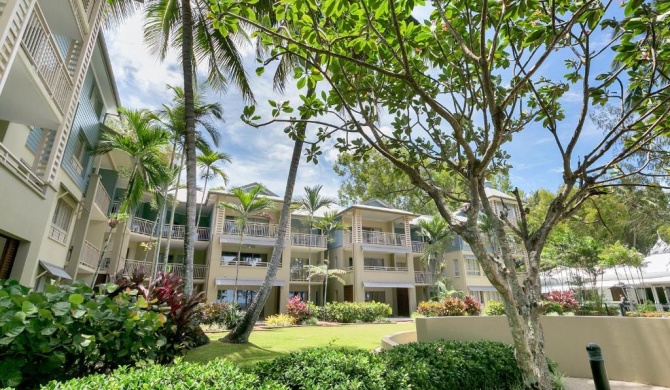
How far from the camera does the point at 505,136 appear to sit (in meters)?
5.83

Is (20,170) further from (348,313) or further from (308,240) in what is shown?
(308,240)

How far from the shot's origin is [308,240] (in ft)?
88.9

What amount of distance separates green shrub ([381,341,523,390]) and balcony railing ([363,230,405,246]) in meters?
21.6

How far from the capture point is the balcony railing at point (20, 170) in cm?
678

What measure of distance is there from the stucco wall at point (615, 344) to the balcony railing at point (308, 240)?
735 inches

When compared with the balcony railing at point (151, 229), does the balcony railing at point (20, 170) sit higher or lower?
lower

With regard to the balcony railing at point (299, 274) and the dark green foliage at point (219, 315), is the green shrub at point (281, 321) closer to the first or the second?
the dark green foliage at point (219, 315)

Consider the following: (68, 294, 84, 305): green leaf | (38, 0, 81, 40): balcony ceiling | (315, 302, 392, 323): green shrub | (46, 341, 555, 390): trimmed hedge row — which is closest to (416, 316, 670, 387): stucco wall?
(46, 341, 555, 390): trimmed hedge row

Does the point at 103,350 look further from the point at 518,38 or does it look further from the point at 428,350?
the point at 518,38

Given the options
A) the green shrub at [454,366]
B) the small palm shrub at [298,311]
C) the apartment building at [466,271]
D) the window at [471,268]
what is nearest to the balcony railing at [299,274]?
the small palm shrub at [298,311]

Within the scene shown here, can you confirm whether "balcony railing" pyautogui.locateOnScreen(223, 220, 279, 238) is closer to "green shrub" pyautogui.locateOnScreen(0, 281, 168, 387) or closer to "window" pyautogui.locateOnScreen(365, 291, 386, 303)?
"window" pyautogui.locateOnScreen(365, 291, 386, 303)

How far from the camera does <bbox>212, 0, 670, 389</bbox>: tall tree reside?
3.78 metres

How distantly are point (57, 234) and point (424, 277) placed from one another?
25.4m

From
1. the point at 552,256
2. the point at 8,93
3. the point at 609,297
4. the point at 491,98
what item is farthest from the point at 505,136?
the point at 609,297
